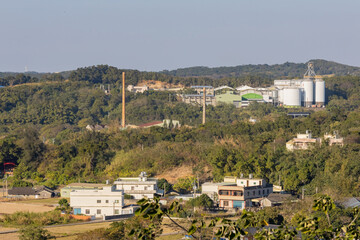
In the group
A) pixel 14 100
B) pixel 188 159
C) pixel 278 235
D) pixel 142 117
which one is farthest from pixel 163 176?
pixel 14 100

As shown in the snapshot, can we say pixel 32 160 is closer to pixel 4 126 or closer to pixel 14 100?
pixel 4 126

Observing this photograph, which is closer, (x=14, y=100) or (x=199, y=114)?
(x=199, y=114)

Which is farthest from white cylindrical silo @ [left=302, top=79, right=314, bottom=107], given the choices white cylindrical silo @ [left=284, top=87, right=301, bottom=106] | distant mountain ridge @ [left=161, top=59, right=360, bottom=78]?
distant mountain ridge @ [left=161, top=59, right=360, bottom=78]

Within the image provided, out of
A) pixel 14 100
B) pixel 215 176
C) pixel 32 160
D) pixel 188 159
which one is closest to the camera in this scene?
pixel 215 176

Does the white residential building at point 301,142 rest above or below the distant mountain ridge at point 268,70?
below

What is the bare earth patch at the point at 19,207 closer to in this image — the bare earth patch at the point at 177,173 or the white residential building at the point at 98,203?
the white residential building at the point at 98,203

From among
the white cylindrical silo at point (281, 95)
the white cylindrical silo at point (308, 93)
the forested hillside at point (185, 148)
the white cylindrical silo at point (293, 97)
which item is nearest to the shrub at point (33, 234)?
the forested hillside at point (185, 148)
